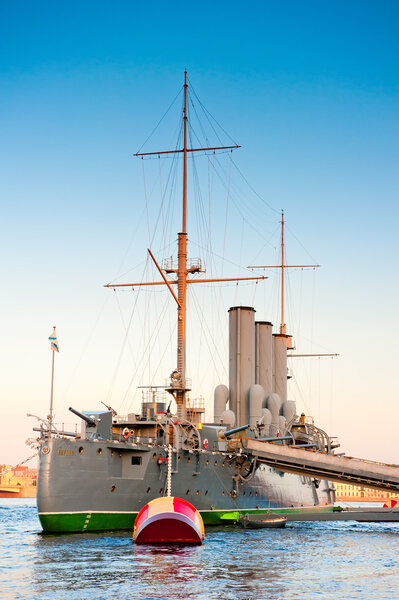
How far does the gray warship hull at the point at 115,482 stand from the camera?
110ft

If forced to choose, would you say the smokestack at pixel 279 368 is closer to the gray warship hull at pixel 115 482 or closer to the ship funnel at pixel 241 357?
the ship funnel at pixel 241 357

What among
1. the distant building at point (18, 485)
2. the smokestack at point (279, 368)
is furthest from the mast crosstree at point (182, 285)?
the distant building at point (18, 485)

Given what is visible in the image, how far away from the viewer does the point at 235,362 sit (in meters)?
57.2

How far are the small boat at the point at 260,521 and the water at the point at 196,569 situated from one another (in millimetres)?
6913

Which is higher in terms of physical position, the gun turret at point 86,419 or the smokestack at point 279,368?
the smokestack at point 279,368

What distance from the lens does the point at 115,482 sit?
3534cm

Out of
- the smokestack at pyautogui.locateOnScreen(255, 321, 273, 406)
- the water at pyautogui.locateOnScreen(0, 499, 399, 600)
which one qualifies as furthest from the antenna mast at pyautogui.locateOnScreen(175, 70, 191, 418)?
the smokestack at pyautogui.locateOnScreen(255, 321, 273, 406)

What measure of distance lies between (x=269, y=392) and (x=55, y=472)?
32185 mm

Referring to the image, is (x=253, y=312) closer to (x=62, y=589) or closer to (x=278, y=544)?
(x=278, y=544)

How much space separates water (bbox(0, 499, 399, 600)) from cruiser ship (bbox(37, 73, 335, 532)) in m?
1.83

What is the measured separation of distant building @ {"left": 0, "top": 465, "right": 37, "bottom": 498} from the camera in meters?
160

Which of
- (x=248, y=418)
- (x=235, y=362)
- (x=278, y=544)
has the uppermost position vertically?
(x=235, y=362)

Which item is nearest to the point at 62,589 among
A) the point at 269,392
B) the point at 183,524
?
the point at 183,524

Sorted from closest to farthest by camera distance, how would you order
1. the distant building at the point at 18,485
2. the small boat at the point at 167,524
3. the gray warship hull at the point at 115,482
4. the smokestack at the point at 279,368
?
1. the small boat at the point at 167,524
2. the gray warship hull at the point at 115,482
3. the smokestack at the point at 279,368
4. the distant building at the point at 18,485
